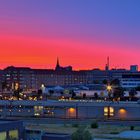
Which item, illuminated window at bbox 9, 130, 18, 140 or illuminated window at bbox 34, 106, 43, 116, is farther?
Answer: illuminated window at bbox 34, 106, 43, 116

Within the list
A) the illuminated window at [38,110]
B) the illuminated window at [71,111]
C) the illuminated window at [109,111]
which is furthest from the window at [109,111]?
the illuminated window at [38,110]

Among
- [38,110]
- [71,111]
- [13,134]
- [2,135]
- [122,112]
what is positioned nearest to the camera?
[2,135]

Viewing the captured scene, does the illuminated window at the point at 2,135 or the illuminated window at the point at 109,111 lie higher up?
the illuminated window at the point at 109,111

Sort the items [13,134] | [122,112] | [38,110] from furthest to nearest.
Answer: [38,110], [122,112], [13,134]

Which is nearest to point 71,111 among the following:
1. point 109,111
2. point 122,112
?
point 109,111

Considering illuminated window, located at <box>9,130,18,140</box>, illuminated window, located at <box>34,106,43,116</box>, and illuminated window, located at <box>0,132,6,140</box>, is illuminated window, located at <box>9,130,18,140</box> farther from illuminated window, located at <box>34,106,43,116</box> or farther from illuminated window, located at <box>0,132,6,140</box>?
illuminated window, located at <box>34,106,43,116</box>

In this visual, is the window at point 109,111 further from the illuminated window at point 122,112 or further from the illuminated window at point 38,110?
the illuminated window at point 38,110

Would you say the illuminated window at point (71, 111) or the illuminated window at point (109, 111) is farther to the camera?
the illuminated window at point (71, 111)

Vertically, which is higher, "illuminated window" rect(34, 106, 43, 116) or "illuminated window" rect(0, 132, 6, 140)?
"illuminated window" rect(34, 106, 43, 116)

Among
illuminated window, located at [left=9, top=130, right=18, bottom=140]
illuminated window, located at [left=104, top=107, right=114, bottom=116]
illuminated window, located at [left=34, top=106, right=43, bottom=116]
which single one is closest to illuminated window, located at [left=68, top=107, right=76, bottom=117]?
illuminated window, located at [left=34, top=106, right=43, bottom=116]

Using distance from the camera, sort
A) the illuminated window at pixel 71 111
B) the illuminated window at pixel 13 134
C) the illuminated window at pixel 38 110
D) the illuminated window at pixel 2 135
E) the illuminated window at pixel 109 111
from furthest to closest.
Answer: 1. the illuminated window at pixel 38 110
2. the illuminated window at pixel 71 111
3. the illuminated window at pixel 109 111
4. the illuminated window at pixel 13 134
5. the illuminated window at pixel 2 135

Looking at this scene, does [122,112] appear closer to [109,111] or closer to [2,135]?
[109,111]

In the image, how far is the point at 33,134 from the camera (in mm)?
42719

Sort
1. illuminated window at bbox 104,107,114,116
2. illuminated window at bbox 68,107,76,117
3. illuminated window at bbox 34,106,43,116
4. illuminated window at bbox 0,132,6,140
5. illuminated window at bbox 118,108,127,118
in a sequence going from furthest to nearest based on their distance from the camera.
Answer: illuminated window at bbox 34,106,43,116
illuminated window at bbox 68,107,76,117
illuminated window at bbox 104,107,114,116
illuminated window at bbox 118,108,127,118
illuminated window at bbox 0,132,6,140
